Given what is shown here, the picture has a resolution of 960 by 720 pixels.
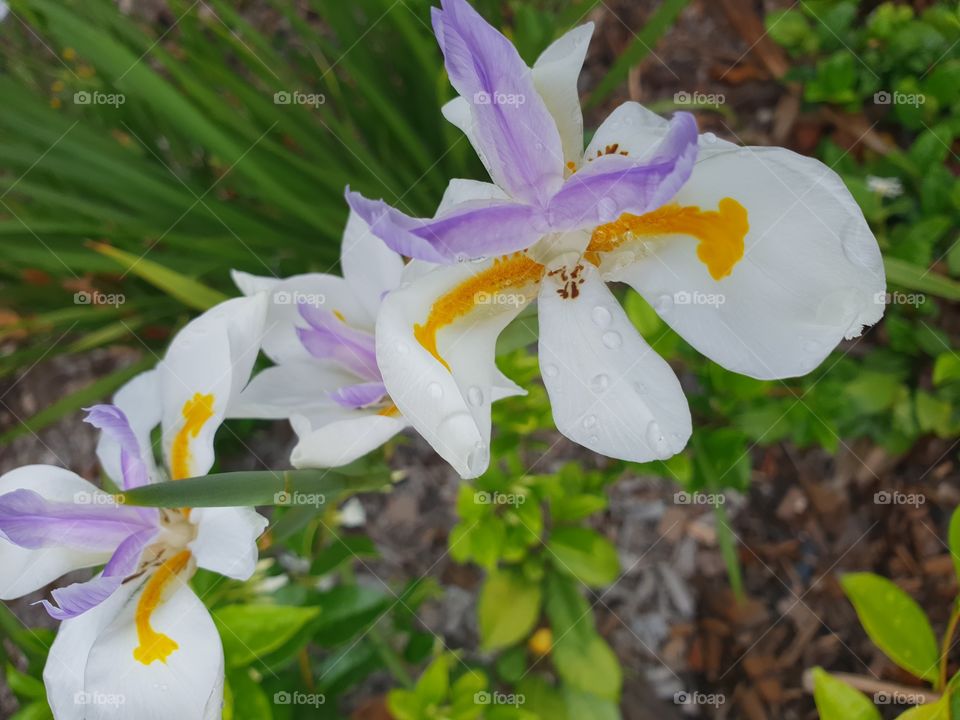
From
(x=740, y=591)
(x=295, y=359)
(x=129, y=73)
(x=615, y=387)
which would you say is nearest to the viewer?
(x=615, y=387)

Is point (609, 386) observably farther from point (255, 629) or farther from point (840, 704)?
point (255, 629)

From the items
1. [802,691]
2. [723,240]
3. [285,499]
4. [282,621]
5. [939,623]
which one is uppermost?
[723,240]

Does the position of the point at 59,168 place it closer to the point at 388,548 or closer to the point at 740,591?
the point at 388,548

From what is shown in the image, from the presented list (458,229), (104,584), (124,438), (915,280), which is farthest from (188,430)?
(915,280)

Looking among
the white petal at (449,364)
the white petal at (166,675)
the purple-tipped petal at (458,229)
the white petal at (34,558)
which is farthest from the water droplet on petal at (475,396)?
the white petal at (34,558)

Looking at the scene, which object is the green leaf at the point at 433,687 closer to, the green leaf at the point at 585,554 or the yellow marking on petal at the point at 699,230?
the green leaf at the point at 585,554

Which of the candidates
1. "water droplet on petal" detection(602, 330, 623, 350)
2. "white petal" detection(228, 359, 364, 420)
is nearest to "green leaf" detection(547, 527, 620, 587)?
"white petal" detection(228, 359, 364, 420)

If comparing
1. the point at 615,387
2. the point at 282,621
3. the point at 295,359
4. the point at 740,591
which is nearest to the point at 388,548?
the point at 740,591

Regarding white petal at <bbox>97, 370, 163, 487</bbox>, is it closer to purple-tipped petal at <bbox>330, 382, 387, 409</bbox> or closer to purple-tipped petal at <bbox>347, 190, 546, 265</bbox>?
purple-tipped petal at <bbox>330, 382, 387, 409</bbox>
